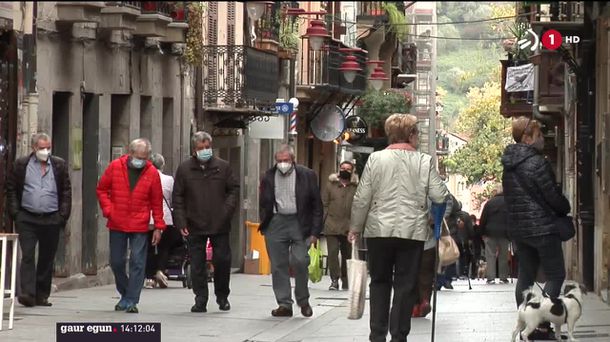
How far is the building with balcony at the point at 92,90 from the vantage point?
21578 mm

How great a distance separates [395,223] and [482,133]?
33735 millimetres

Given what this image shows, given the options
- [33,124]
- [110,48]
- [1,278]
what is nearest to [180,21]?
[110,48]

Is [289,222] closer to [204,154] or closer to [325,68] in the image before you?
[204,154]

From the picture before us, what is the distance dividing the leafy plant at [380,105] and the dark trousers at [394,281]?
138ft

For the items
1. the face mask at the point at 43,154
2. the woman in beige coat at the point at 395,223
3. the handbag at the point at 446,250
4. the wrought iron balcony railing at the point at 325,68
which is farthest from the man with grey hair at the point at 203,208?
the wrought iron balcony railing at the point at 325,68

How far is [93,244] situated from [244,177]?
12.9m

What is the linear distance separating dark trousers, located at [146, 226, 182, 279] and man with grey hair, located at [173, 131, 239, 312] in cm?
447

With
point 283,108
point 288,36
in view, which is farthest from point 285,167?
point 288,36

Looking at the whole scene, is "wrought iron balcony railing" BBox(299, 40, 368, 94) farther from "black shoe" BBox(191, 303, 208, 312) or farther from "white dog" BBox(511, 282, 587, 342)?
"white dog" BBox(511, 282, 587, 342)

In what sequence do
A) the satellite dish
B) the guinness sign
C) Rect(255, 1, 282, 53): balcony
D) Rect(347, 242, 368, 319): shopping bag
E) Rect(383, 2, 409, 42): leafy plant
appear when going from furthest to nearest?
the guinness sign → Rect(383, 2, 409, 42): leafy plant → the satellite dish → Rect(255, 1, 282, 53): balcony → Rect(347, 242, 368, 319): shopping bag

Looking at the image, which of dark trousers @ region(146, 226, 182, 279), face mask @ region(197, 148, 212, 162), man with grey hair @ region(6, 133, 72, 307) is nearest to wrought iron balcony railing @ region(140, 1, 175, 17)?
face mask @ region(197, 148, 212, 162)

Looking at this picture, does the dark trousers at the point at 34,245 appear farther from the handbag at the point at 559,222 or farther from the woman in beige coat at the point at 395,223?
the handbag at the point at 559,222

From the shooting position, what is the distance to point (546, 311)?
579 inches

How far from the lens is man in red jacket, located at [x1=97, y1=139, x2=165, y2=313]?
1795 centimetres
